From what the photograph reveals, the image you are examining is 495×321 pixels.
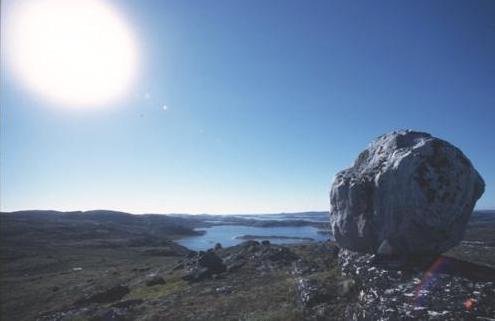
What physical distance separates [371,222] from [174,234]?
182 meters

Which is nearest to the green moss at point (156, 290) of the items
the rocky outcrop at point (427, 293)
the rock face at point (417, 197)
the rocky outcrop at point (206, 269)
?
the rocky outcrop at point (206, 269)

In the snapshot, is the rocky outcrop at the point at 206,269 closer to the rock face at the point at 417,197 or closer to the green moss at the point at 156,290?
the green moss at the point at 156,290

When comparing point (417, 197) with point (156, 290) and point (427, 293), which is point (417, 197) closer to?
point (427, 293)

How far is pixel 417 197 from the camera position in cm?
1642

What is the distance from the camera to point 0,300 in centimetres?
4497

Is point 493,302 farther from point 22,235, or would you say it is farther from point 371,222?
point 22,235

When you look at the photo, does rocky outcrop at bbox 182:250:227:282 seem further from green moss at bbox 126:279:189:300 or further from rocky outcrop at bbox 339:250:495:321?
rocky outcrop at bbox 339:250:495:321

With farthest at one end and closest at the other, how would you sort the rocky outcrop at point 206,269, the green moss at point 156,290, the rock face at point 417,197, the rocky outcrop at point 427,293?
1. the rocky outcrop at point 206,269
2. the green moss at point 156,290
3. the rock face at point 417,197
4. the rocky outcrop at point 427,293

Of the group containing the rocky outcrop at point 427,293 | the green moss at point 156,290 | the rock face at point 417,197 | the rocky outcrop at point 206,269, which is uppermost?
the rock face at point 417,197

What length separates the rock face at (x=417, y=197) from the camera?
16.5 meters

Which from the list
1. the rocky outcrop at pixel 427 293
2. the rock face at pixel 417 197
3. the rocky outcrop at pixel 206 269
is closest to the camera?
the rocky outcrop at pixel 427 293

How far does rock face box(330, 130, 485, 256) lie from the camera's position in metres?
16.5

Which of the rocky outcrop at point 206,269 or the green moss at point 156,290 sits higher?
the rocky outcrop at point 206,269

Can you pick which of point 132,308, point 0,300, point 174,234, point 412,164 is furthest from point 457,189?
point 174,234
